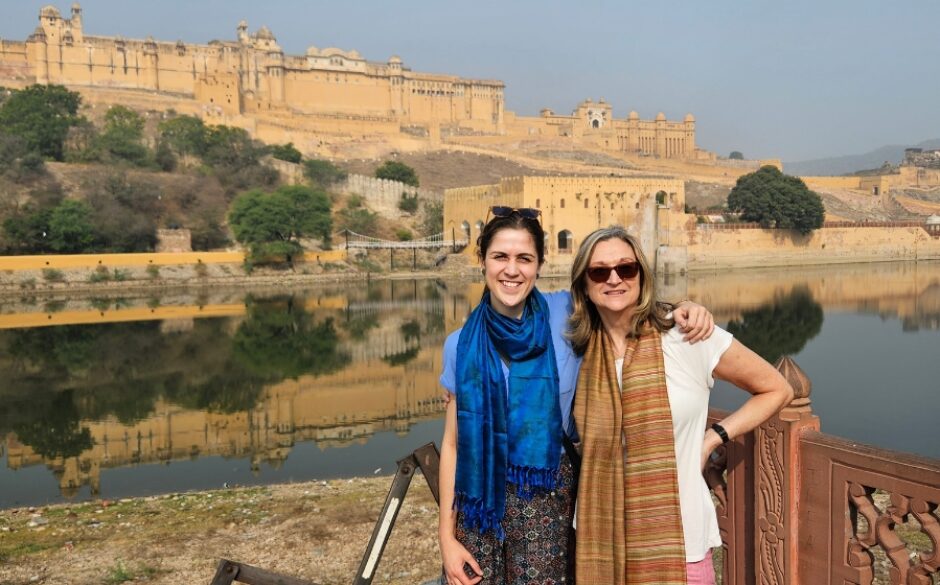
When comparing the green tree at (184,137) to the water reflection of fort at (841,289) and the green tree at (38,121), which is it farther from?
the water reflection of fort at (841,289)

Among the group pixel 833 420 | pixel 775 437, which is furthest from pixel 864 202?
pixel 775 437

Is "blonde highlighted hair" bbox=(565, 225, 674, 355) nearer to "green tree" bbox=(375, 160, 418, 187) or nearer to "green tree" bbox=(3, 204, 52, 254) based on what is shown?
"green tree" bbox=(3, 204, 52, 254)

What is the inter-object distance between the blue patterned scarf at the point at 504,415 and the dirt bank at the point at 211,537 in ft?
7.34

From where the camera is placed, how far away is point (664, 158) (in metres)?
54.7

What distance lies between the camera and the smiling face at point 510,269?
6.15ft

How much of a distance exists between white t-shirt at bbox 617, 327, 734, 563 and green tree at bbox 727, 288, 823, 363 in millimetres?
11264

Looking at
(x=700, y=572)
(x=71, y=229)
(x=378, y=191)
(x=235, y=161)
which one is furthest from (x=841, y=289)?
(x=700, y=572)

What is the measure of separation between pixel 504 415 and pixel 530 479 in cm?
16

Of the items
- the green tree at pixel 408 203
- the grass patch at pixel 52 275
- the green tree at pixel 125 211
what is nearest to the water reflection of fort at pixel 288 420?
the grass patch at pixel 52 275

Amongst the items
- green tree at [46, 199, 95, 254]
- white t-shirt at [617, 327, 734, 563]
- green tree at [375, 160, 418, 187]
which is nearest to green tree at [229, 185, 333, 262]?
green tree at [46, 199, 95, 254]

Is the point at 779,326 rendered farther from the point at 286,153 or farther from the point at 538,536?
the point at 286,153

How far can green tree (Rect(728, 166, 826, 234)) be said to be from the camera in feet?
104

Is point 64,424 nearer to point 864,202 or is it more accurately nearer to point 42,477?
point 42,477

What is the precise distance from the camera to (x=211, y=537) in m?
4.66
